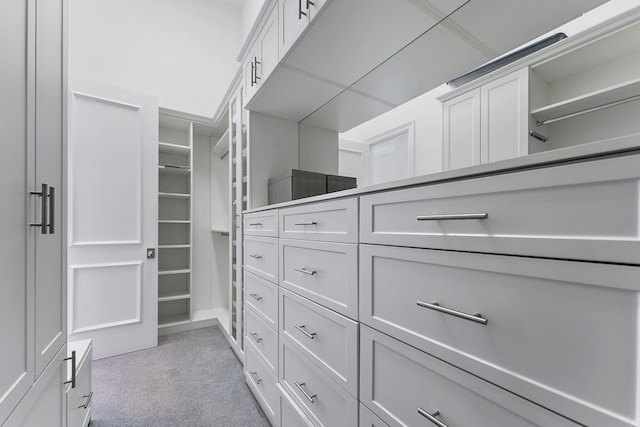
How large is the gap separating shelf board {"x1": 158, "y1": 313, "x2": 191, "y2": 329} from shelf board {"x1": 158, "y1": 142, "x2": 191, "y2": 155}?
1930 millimetres

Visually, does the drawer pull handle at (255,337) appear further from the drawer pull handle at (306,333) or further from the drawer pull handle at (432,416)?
the drawer pull handle at (432,416)

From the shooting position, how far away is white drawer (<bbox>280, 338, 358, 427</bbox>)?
36.2 inches

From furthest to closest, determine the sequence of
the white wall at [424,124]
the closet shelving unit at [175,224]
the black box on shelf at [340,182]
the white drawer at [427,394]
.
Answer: the closet shelving unit at [175,224] → the black box on shelf at [340,182] → the white wall at [424,124] → the white drawer at [427,394]

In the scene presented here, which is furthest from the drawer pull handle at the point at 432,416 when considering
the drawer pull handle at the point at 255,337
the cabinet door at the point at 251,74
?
the cabinet door at the point at 251,74

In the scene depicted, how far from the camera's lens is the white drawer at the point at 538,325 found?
Answer: 15.3 inches

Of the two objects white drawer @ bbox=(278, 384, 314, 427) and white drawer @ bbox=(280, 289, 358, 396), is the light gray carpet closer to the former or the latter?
white drawer @ bbox=(278, 384, 314, 427)

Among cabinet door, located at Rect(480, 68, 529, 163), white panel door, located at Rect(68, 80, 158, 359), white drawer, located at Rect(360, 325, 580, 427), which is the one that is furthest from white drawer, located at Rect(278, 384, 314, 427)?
white panel door, located at Rect(68, 80, 158, 359)

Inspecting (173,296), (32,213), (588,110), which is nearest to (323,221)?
(32,213)

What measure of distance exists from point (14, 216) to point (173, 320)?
2.71 metres

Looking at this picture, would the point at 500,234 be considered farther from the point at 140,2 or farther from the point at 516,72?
the point at 140,2

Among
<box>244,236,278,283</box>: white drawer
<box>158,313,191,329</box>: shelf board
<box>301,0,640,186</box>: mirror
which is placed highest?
<box>301,0,640,186</box>: mirror

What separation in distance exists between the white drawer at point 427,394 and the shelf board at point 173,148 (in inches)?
112

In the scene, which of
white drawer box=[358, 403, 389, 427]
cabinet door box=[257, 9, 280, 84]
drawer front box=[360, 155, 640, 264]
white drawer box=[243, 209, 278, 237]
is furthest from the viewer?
white drawer box=[243, 209, 278, 237]

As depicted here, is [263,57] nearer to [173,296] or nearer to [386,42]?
[386,42]
